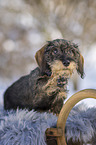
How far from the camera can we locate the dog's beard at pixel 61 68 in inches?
54.9

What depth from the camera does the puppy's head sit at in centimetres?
145

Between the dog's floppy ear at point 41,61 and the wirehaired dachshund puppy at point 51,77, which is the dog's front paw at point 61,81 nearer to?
the wirehaired dachshund puppy at point 51,77

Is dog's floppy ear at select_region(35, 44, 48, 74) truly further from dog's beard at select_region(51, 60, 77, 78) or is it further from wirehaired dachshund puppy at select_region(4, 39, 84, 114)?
dog's beard at select_region(51, 60, 77, 78)

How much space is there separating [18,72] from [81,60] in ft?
9.67

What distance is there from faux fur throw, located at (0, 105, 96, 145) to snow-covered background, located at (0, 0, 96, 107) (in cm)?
239

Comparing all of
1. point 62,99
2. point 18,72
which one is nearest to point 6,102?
point 62,99

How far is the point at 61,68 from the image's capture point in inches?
55.1

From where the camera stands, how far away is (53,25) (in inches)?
154

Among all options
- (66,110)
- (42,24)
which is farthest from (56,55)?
(42,24)

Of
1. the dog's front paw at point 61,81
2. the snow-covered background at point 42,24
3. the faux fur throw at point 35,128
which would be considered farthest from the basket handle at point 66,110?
the snow-covered background at point 42,24

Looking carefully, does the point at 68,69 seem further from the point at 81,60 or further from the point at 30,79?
the point at 30,79

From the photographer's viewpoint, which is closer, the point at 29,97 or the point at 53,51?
the point at 53,51

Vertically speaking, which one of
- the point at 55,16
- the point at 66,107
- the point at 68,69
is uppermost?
the point at 55,16

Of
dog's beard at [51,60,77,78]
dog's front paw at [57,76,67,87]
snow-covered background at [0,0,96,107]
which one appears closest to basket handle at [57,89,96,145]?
dog's beard at [51,60,77,78]
